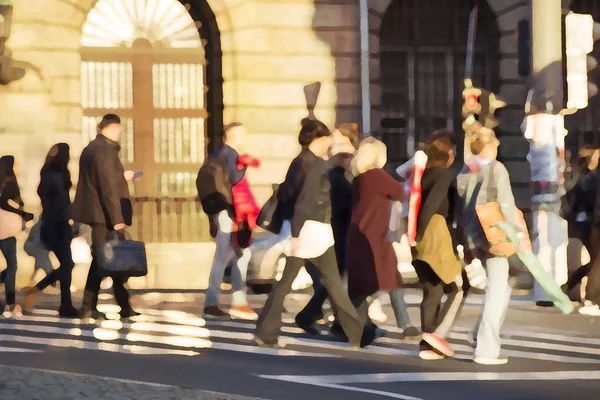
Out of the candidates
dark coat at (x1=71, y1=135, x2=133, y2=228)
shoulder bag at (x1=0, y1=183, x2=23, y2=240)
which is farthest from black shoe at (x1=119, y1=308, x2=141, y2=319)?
shoulder bag at (x1=0, y1=183, x2=23, y2=240)

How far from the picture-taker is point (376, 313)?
15266 millimetres

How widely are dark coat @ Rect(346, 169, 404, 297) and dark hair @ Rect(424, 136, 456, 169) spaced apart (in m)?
0.71

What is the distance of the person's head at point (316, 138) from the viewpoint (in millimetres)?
12984

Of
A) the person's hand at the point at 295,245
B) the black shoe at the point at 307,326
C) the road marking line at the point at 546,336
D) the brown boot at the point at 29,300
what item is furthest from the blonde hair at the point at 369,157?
the brown boot at the point at 29,300

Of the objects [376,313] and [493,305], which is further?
[376,313]

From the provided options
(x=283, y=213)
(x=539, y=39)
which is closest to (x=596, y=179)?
(x=539, y=39)

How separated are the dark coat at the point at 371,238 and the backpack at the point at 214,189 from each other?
269cm

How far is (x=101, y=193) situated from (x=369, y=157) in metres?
3.09

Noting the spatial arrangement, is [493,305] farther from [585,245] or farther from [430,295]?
[585,245]

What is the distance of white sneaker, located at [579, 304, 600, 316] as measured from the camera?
53.2 ft

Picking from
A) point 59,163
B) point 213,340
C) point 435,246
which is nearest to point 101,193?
point 59,163

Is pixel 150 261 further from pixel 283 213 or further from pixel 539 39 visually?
pixel 283 213

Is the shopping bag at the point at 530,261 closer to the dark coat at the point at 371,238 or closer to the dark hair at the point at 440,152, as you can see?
the dark hair at the point at 440,152

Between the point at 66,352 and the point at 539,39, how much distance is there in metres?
6.71
